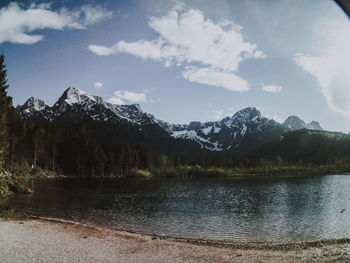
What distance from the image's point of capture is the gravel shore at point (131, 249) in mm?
15039

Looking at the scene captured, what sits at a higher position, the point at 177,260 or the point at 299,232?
the point at 177,260

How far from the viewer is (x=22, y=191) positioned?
2021 inches

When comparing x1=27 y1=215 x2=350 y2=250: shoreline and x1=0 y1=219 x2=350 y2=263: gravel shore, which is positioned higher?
x1=0 y1=219 x2=350 y2=263: gravel shore

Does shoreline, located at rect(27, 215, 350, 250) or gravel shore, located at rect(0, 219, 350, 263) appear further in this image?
shoreline, located at rect(27, 215, 350, 250)

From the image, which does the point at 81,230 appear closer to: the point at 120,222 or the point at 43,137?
the point at 120,222

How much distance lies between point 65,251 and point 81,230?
8.76 m

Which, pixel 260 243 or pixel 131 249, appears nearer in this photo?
pixel 131 249

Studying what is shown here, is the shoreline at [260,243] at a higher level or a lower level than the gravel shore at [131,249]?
lower

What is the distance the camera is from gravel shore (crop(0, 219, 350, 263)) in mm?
15039

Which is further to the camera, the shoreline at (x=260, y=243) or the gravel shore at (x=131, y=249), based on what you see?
the shoreline at (x=260, y=243)

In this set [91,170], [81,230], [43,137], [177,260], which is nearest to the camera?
[177,260]

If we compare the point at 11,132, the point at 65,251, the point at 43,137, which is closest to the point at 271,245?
the point at 65,251

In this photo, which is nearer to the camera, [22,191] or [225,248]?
[225,248]

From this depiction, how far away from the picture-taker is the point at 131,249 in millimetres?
18203
